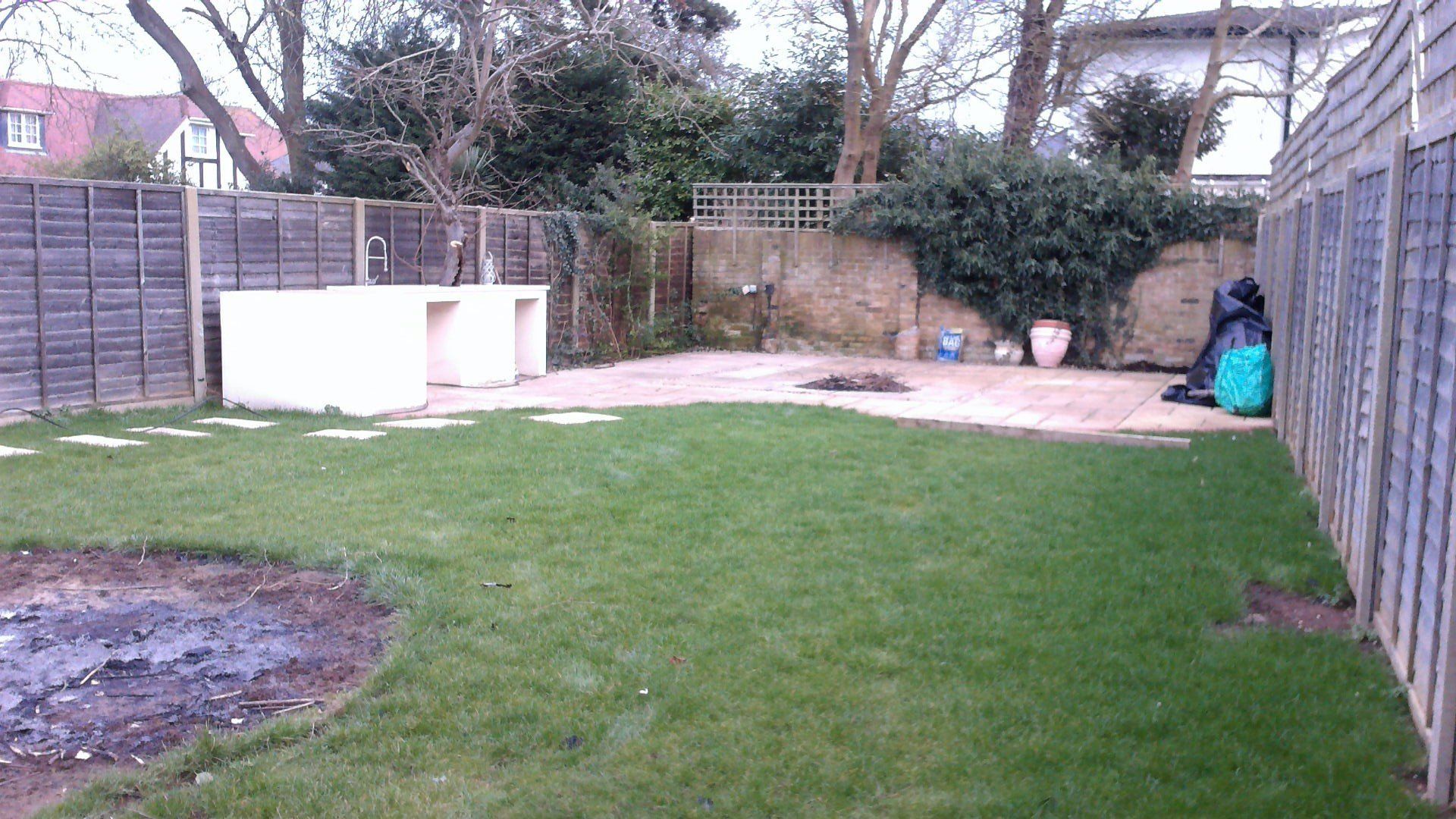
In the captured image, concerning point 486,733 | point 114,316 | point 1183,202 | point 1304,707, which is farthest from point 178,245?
point 1183,202

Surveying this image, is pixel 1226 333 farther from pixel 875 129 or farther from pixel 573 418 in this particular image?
pixel 875 129

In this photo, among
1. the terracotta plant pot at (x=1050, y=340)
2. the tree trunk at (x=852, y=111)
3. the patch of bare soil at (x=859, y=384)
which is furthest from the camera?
the tree trunk at (x=852, y=111)

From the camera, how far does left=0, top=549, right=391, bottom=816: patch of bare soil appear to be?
10.9ft

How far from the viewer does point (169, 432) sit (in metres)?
8.16

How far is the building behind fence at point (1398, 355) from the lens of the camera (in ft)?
10.3

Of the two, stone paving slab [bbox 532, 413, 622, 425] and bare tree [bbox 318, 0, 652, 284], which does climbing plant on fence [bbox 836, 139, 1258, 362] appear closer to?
bare tree [bbox 318, 0, 652, 284]

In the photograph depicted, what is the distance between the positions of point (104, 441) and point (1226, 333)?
379 inches

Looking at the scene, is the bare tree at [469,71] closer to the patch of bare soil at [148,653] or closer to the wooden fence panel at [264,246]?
the wooden fence panel at [264,246]

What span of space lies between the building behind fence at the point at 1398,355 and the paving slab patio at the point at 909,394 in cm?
324

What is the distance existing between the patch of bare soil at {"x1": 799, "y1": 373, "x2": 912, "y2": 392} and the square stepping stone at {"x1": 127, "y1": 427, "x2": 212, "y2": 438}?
5.86 meters

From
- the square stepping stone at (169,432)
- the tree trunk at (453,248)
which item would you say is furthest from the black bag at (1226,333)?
the square stepping stone at (169,432)

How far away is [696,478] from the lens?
6777 mm

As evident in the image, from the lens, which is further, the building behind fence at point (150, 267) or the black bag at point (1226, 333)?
the black bag at point (1226, 333)

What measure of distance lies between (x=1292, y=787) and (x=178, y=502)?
5214mm
